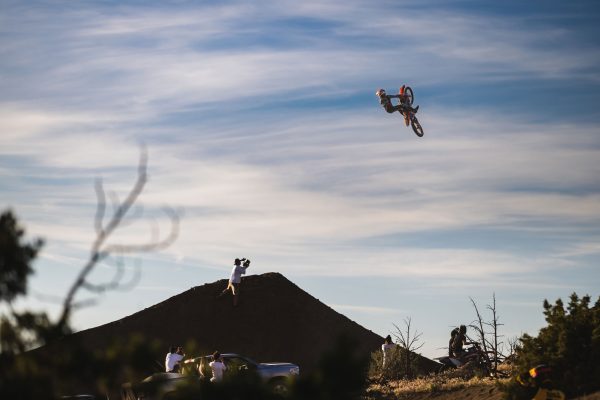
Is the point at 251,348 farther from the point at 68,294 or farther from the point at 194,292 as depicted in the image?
the point at 68,294

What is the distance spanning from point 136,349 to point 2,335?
1.37 meters

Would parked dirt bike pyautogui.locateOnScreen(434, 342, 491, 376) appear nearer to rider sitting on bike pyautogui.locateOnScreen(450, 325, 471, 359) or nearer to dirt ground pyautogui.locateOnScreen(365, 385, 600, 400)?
rider sitting on bike pyautogui.locateOnScreen(450, 325, 471, 359)

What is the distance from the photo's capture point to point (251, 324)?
44719 mm

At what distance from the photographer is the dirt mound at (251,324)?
4369cm

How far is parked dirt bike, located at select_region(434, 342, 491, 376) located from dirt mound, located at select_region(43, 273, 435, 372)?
1310cm

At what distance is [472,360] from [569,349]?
8.89 metres

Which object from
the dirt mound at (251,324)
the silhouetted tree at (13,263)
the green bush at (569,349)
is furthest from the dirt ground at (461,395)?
the silhouetted tree at (13,263)

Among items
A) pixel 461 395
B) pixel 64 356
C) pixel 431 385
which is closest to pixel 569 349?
pixel 461 395

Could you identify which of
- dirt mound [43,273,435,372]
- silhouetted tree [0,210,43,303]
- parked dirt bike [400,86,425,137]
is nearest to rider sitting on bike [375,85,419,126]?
parked dirt bike [400,86,425,137]

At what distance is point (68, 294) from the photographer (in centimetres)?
837

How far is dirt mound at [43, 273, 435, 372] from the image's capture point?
43.7m

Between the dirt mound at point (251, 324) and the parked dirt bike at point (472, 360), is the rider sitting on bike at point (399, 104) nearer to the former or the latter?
the parked dirt bike at point (472, 360)

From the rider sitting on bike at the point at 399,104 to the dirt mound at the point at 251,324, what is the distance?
16.1 metres

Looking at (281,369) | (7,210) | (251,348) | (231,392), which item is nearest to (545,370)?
(281,369)
